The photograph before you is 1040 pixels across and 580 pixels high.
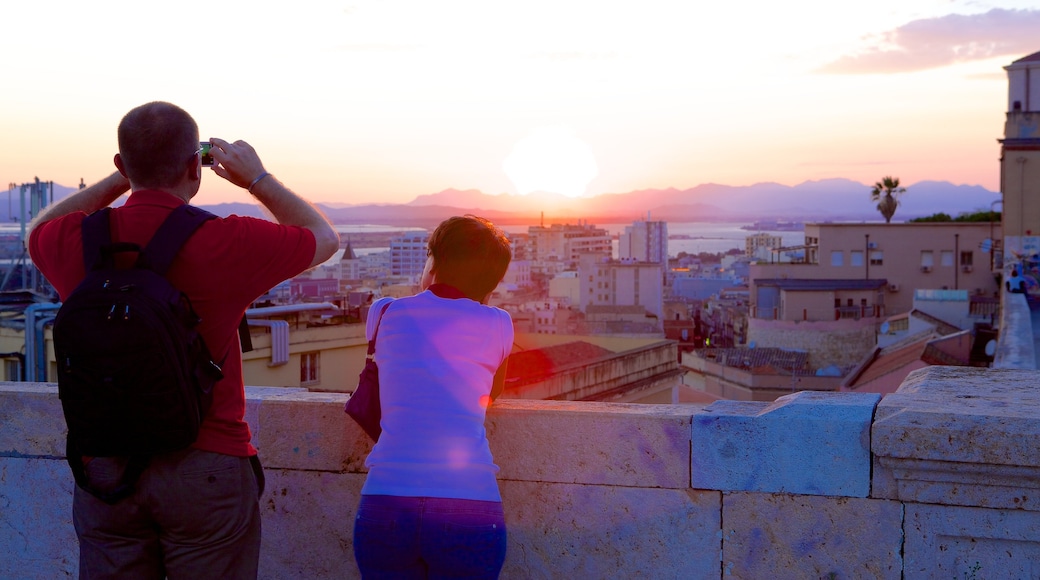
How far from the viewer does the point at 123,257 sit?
2.19 m

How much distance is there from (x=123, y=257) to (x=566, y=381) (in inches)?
621

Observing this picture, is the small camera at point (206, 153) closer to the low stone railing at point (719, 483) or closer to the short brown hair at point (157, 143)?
the short brown hair at point (157, 143)

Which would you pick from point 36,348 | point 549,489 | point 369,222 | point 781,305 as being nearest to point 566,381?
point 36,348

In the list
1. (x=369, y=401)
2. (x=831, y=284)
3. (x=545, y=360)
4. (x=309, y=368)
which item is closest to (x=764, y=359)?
(x=831, y=284)

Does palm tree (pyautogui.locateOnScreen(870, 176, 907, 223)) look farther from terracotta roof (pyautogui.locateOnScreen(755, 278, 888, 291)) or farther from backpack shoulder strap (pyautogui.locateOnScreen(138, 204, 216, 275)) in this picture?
backpack shoulder strap (pyautogui.locateOnScreen(138, 204, 216, 275))

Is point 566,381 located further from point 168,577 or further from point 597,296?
point 597,296

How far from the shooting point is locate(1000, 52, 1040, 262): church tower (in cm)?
3225

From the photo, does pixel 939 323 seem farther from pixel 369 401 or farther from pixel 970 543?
pixel 369 401

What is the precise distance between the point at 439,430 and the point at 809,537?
1162 mm

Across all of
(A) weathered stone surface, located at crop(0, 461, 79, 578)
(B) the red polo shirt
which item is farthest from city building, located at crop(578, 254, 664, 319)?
(B) the red polo shirt

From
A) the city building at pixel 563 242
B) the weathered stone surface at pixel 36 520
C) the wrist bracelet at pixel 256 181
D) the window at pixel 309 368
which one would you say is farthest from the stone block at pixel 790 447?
the city building at pixel 563 242

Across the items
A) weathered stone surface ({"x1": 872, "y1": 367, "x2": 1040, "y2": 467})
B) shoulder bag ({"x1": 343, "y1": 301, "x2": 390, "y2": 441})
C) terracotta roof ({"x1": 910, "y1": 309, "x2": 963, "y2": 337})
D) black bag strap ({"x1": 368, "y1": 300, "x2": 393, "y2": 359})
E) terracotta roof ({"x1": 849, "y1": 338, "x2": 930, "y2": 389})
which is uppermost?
black bag strap ({"x1": 368, "y1": 300, "x2": 393, "y2": 359})

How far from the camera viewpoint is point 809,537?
282 centimetres

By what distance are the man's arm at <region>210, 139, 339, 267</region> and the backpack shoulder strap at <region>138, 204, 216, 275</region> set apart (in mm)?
Answer: 265
